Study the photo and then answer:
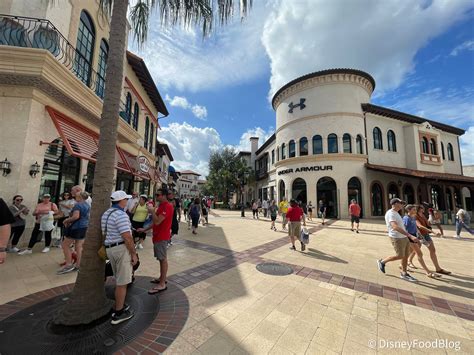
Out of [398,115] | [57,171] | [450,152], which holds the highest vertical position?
[398,115]

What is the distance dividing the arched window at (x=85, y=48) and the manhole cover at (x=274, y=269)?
9.49 metres

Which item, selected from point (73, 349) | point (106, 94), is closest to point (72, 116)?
point (106, 94)

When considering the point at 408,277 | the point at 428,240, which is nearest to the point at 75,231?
the point at 408,277

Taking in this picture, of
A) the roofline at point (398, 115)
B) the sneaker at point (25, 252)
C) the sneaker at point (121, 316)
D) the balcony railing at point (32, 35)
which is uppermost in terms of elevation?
the roofline at point (398, 115)

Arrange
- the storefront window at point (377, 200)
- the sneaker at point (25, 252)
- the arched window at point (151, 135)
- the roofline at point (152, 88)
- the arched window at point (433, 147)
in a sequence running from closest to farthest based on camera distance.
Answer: the sneaker at point (25, 252), the roofline at point (152, 88), the arched window at point (151, 135), the storefront window at point (377, 200), the arched window at point (433, 147)

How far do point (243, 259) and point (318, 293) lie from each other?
2.50 meters

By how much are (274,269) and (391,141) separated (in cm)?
2250

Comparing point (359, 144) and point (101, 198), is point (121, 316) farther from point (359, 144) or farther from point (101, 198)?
point (359, 144)

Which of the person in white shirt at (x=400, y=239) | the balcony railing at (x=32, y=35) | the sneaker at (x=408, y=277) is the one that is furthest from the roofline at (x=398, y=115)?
the balcony railing at (x=32, y=35)

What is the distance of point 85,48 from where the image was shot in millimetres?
8344

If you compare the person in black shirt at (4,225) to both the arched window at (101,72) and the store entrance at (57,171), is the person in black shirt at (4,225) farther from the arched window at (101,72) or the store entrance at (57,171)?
the arched window at (101,72)

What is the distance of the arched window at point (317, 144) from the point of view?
19.5 m

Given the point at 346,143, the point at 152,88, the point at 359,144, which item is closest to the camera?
the point at 152,88

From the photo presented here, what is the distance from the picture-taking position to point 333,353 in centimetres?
237
